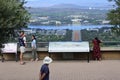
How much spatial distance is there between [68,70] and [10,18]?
7888 millimetres

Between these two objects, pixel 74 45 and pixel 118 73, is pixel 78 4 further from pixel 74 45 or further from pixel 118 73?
pixel 118 73

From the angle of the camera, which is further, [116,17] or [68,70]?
[68,70]

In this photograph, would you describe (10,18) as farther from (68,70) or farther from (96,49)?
(96,49)

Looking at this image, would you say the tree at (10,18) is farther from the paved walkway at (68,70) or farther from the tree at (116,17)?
the paved walkway at (68,70)

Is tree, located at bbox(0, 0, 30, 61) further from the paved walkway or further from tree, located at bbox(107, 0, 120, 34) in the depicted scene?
the paved walkway

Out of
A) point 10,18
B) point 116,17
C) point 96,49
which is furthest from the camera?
point 96,49

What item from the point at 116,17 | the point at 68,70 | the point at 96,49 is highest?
the point at 116,17

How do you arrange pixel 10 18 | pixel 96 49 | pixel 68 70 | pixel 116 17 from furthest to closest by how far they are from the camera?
pixel 96 49 < pixel 68 70 < pixel 116 17 < pixel 10 18

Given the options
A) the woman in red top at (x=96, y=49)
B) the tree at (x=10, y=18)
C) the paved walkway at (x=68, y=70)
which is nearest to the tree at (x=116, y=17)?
the paved walkway at (x=68, y=70)

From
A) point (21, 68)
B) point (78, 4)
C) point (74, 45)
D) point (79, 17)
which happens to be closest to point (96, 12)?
point (79, 17)

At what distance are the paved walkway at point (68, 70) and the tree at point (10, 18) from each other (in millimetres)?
4469

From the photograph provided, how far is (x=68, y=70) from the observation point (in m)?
21.3

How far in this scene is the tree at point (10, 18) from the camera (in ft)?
44.6

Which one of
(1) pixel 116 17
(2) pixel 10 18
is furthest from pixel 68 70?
(2) pixel 10 18
